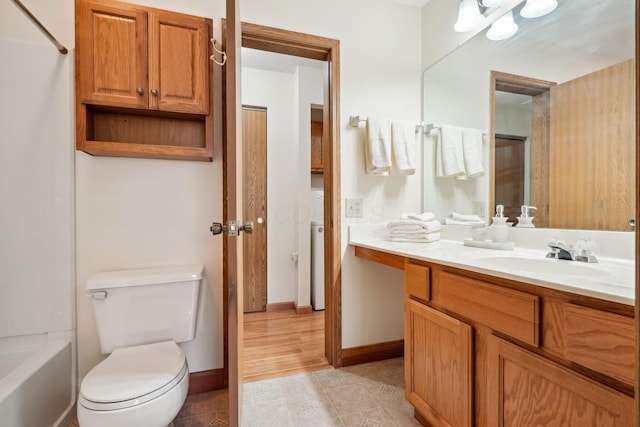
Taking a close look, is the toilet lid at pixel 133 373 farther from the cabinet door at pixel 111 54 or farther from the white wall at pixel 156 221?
the cabinet door at pixel 111 54

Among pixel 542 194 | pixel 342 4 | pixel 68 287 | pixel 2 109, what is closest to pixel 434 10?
pixel 342 4

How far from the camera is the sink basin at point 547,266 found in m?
0.96

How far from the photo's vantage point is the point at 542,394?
0.79 meters

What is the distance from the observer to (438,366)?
1.17m

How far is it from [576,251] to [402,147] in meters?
1.11

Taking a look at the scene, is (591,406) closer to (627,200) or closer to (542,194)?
(627,200)

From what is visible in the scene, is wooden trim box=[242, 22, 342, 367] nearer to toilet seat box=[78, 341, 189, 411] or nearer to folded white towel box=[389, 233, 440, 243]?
folded white towel box=[389, 233, 440, 243]

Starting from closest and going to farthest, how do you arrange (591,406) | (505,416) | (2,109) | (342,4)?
(591,406), (505,416), (2,109), (342,4)

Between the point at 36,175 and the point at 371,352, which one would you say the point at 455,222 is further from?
the point at 36,175

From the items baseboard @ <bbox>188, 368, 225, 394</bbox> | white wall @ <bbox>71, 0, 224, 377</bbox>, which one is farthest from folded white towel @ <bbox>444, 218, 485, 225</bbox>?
baseboard @ <bbox>188, 368, 225, 394</bbox>

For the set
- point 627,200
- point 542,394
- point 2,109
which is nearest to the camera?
point 542,394

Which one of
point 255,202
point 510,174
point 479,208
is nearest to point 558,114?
point 510,174

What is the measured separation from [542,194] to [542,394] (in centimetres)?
94

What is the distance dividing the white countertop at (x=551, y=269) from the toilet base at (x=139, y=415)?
113 centimetres
